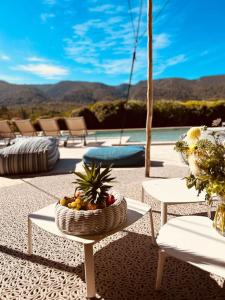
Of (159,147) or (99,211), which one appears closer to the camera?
(99,211)

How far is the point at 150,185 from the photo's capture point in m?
2.98

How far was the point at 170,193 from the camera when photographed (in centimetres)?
269

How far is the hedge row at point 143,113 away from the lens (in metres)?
14.8

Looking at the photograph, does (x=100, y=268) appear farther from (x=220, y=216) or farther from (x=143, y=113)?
(x=143, y=113)

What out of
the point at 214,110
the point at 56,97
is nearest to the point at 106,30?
the point at 56,97

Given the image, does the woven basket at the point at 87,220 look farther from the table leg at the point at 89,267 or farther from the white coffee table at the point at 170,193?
the white coffee table at the point at 170,193

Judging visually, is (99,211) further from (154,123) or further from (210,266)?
(154,123)

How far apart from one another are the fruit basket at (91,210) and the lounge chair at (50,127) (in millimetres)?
7030

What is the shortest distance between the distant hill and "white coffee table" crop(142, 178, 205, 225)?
23.8m

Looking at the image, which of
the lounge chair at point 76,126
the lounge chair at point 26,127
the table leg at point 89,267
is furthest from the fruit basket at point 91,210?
the lounge chair at point 26,127

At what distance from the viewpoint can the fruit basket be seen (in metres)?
1.89

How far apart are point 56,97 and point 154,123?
24.6 metres

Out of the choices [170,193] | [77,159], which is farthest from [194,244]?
[77,159]

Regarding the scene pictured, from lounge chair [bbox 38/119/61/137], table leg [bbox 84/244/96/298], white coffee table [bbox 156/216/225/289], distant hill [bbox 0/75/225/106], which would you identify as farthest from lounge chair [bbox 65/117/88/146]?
distant hill [bbox 0/75/225/106]
